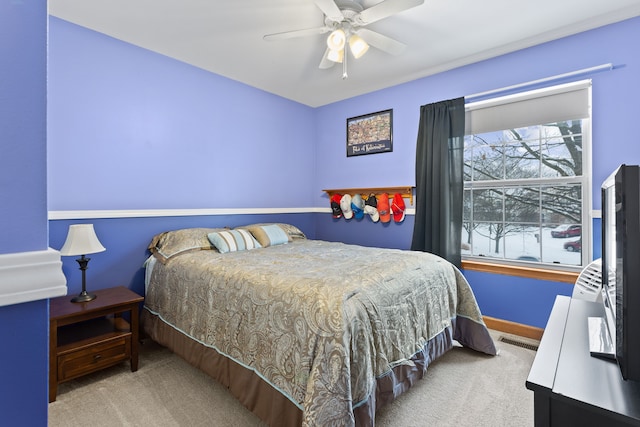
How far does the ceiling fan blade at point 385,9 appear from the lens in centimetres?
178

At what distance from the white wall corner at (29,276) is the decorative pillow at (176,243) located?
1868mm

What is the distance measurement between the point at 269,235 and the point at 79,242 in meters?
1.50

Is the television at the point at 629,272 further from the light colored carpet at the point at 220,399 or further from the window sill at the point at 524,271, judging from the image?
the window sill at the point at 524,271

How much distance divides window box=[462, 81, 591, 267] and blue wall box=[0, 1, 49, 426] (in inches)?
126

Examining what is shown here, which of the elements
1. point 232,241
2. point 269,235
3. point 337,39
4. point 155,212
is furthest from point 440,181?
point 155,212

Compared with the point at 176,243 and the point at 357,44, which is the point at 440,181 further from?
the point at 176,243

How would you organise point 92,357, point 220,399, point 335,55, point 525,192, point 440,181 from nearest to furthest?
point 220,399 < point 92,357 < point 335,55 < point 525,192 < point 440,181

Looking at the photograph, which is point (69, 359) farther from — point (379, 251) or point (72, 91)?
point (379, 251)

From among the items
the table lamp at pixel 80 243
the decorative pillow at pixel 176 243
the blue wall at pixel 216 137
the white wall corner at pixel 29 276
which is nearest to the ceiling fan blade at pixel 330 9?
the blue wall at pixel 216 137

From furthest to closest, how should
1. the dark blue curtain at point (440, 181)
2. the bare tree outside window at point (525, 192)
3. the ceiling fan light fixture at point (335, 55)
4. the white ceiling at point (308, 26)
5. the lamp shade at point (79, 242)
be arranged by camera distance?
1. the dark blue curtain at point (440, 181)
2. the bare tree outside window at point (525, 192)
3. the ceiling fan light fixture at point (335, 55)
4. the white ceiling at point (308, 26)
5. the lamp shade at point (79, 242)


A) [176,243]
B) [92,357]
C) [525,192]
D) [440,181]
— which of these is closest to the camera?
[92,357]

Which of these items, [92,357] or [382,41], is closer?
[92,357]

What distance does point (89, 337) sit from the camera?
6.80 ft

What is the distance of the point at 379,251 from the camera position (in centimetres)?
263
